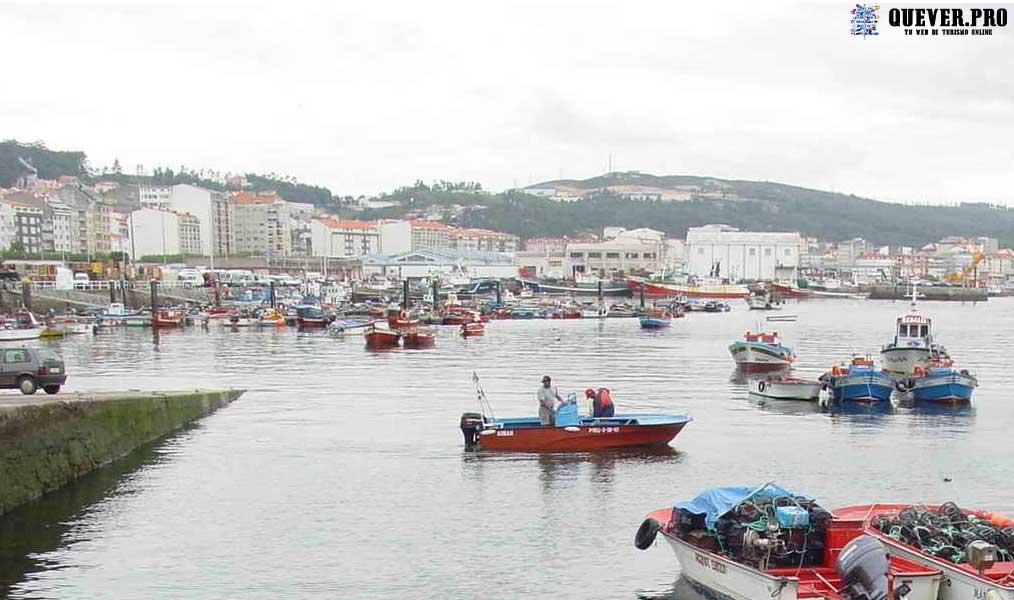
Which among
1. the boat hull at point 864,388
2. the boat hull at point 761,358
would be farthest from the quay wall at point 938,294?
the boat hull at point 864,388

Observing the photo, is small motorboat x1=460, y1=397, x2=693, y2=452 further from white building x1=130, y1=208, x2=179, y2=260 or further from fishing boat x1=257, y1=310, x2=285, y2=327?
white building x1=130, y1=208, x2=179, y2=260

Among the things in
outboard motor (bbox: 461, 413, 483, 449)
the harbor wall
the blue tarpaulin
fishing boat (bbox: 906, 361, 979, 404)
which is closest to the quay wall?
fishing boat (bbox: 906, 361, 979, 404)

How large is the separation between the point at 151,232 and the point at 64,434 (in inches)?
6276

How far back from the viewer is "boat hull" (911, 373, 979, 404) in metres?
34.8


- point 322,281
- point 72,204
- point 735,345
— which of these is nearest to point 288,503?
point 735,345

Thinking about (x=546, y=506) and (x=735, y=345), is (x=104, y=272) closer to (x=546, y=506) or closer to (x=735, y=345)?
(x=735, y=345)

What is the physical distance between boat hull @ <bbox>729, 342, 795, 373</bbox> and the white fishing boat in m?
43.9

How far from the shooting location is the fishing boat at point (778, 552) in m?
12.3

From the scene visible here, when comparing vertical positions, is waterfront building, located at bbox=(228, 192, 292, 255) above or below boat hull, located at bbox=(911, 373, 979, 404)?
above

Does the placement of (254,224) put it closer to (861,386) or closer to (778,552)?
(861,386)

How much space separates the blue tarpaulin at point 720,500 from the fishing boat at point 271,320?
70.7 meters

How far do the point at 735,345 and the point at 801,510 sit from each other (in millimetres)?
35269

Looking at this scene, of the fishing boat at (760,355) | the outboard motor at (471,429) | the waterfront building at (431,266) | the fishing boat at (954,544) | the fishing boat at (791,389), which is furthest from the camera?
the waterfront building at (431,266)

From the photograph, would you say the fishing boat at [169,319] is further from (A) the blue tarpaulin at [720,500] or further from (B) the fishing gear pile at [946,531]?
(B) the fishing gear pile at [946,531]
